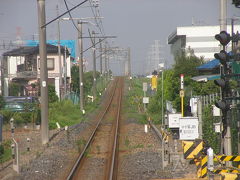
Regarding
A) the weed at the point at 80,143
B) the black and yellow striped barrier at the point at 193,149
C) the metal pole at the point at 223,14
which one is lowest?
the weed at the point at 80,143

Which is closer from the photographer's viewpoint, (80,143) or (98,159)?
(98,159)

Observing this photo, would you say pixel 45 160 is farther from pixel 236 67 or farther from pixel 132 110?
pixel 132 110

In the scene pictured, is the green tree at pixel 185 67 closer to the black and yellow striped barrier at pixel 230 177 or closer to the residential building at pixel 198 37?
the black and yellow striped barrier at pixel 230 177

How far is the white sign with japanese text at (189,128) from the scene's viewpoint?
15.3m

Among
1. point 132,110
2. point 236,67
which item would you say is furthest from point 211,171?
point 132,110

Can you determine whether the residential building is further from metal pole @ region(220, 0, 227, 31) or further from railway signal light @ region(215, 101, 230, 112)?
railway signal light @ region(215, 101, 230, 112)

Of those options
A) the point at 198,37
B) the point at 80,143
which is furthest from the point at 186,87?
the point at 198,37

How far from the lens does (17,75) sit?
211 ft

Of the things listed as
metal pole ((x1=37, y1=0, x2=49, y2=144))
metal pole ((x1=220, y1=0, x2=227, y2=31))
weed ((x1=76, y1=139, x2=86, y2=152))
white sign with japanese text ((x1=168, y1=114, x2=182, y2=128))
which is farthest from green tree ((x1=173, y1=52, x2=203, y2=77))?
metal pole ((x1=220, y1=0, x2=227, y2=31))

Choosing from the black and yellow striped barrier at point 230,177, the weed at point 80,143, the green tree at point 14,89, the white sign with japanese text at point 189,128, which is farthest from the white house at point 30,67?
the black and yellow striped barrier at point 230,177

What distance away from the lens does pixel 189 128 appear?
15344mm

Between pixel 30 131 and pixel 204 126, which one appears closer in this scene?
pixel 204 126

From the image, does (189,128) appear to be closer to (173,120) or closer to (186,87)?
(173,120)

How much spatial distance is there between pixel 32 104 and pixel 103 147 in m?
12.6
